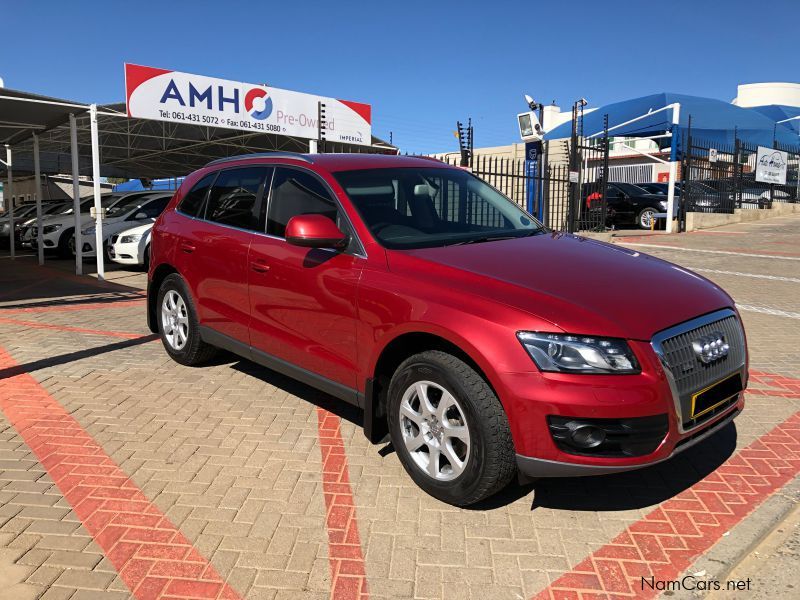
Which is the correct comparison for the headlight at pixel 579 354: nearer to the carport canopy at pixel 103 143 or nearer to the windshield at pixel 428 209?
the windshield at pixel 428 209

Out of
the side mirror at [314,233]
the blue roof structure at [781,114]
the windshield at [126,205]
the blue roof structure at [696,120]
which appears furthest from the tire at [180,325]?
the blue roof structure at [781,114]

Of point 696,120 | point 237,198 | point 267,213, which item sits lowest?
point 267,213

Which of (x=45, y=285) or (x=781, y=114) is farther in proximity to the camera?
(x=781, y=114)

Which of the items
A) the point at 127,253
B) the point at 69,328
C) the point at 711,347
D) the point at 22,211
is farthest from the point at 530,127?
the point at 22,211

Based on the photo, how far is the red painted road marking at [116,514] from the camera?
2641 mm

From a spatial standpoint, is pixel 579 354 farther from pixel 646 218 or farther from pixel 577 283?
pixel 646 218

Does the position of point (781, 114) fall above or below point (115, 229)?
above

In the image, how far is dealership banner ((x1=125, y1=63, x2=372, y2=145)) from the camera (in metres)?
12.1

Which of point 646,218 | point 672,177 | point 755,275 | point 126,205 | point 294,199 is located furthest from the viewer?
point 646,218

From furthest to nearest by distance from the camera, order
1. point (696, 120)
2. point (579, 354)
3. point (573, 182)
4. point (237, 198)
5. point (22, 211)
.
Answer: point (696, 120), point (22, 211), point (573, 182), point (237, 198), point (579, 354)

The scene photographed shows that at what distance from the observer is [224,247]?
4.71 m

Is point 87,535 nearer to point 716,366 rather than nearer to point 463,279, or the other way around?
point 463,279

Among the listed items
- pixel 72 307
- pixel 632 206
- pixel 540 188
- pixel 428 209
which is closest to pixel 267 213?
pixel 428 209

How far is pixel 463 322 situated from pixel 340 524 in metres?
1.16
